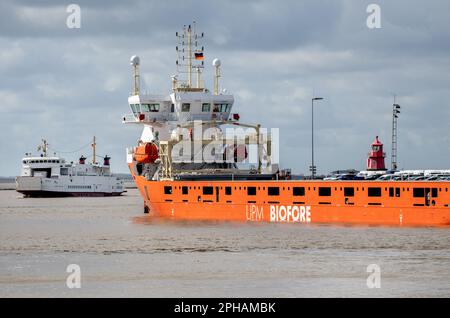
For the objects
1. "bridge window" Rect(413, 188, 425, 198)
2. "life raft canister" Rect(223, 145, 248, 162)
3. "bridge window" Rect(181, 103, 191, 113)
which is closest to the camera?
"bridge window" Rect(413, 188, 425, 198)

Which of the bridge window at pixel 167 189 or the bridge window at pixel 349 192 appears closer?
the bridge window at pixel 349 192

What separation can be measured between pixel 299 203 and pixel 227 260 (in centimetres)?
2051

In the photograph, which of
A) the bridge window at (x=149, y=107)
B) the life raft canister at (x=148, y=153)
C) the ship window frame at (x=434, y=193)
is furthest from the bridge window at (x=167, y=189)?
the ship window frame at (x=434, y=193)

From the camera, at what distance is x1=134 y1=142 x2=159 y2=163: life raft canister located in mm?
74562

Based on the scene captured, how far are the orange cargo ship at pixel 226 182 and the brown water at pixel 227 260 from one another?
2.26 m

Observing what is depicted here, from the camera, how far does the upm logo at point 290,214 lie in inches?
2435

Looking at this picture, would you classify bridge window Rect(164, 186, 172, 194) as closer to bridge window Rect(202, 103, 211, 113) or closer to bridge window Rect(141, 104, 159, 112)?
bridge window Rect(202, 103, 211, 113)

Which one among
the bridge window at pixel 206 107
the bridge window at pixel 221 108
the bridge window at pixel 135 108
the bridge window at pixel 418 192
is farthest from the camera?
the bridge window at pixel 135 108

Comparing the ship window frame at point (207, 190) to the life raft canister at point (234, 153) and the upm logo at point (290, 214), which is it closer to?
the upm logo at point (290, 214)

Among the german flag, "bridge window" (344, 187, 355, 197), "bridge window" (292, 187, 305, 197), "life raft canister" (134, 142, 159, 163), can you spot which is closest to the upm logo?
"bridge window" (292, 187, 305, 197)

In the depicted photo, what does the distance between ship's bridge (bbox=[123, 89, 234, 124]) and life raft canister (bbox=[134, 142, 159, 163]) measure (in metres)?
2.90

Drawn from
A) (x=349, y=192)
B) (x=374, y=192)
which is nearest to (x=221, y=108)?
(x=349, y=192)

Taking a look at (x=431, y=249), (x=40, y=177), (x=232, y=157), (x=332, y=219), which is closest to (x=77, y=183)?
(x=40, y=177)

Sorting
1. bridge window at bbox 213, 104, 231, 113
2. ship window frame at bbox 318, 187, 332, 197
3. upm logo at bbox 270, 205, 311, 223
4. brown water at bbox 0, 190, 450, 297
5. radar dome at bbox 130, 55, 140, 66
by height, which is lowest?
brown water at bbox 0, 190, 450, 297
